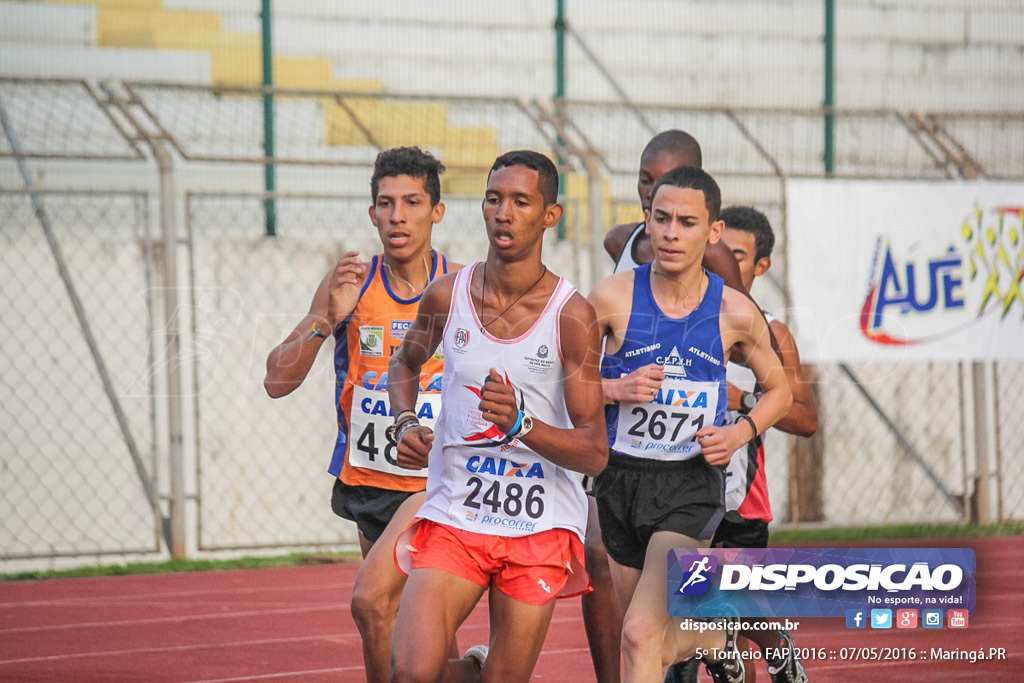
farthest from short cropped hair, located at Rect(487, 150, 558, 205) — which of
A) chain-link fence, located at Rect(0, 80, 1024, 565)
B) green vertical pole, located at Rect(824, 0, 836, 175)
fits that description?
green vertical pole, located at Rect(824, 0, 836, 175)

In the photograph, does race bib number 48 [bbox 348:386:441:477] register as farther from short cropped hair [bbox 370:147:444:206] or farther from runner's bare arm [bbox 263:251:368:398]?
short cropped hair [bbox 370:147:444:206]

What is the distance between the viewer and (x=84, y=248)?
10375 mm

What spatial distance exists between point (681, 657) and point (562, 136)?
21.3 ft

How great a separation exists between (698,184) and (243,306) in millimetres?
6072

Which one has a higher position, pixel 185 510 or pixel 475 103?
pixel 475 103

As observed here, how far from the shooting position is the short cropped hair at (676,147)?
6027mm

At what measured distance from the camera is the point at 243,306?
35.1 feet

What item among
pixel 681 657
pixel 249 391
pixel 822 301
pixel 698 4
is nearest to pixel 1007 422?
pixel 822 301

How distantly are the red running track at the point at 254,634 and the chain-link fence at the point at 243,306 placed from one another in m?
0.77

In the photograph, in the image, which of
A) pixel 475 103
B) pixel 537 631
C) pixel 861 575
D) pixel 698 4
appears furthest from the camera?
pixel 698 4

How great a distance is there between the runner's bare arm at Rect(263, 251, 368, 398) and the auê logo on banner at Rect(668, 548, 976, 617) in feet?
5.27

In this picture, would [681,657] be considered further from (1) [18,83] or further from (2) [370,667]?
(1) [18,83]

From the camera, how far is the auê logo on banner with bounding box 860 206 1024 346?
1104 centimetres

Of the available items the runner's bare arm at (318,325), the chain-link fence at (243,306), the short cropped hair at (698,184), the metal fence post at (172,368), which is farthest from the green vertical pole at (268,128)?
the short cropped hair at (698,184)
